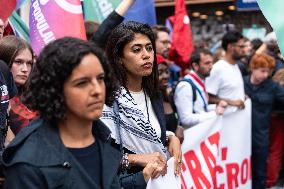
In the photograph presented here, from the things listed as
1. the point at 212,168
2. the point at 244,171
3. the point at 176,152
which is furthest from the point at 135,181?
the point at 244,171

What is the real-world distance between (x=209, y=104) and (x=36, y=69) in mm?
4241

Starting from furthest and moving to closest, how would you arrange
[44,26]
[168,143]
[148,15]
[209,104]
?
[209,104]
[148,15]
[44,26]
[168,143]

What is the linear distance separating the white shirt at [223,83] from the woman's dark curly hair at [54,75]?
13.6 feet

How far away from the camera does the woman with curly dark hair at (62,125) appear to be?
2135mm

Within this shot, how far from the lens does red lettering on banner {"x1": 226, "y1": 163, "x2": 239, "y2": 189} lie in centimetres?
614

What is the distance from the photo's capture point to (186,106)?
5.62 metres

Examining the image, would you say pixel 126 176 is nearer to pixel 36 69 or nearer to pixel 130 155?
pixel 130 155

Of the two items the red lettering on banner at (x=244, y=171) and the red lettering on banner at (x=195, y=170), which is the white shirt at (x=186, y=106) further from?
the red lettering on banner at (x=244, y=171)

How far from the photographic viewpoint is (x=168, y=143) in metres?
3.70

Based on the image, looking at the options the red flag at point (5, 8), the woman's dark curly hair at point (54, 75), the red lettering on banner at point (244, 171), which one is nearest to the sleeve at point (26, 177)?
the woman's dark curly hair at point (54, 75)

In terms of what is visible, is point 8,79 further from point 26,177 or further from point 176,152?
point 26,177

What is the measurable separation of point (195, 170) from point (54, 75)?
325cm

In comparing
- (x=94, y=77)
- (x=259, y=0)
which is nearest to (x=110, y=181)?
(x=94, y=77)

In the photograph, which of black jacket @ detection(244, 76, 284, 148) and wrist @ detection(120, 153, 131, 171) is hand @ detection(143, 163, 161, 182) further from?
black jacket @ detection(244, 76, 284, 148)
